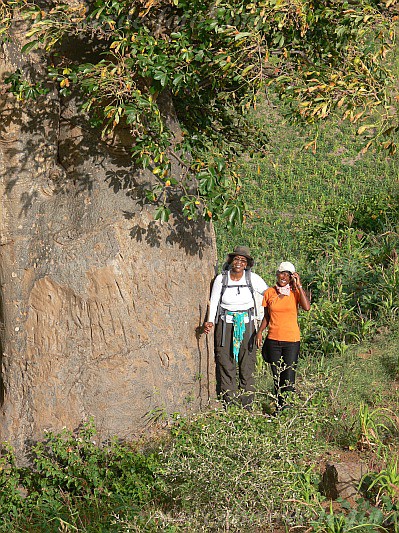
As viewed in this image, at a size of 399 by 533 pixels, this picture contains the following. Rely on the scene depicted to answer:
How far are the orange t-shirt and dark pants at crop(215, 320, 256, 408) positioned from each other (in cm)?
25

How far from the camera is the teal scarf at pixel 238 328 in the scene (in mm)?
7219

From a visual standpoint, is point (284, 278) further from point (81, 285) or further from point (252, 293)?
point (81, 285)

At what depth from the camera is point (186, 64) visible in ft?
20.1

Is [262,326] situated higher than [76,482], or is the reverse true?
[262,326]

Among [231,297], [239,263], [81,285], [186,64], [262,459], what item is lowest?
[262,459]

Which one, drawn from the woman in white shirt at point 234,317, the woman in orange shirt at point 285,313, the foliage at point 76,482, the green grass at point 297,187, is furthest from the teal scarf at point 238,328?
the green grass at point 297,187

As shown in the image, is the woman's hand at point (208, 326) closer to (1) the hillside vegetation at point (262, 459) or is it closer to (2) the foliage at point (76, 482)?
(1) the hillside vegetation at point (262, 459)

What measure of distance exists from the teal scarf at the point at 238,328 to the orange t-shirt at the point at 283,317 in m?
0.25

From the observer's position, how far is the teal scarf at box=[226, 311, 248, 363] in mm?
7219

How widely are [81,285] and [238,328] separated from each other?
1415 millimetres

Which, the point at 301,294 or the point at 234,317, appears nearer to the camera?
the point at 301,294

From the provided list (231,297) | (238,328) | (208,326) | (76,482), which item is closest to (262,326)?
(238,328)

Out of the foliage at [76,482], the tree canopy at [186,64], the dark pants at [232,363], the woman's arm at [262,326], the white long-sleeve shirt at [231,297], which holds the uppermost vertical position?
the tree canopy at [186,64]

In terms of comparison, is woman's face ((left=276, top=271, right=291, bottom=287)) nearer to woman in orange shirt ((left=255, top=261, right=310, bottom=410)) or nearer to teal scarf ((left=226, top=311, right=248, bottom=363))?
woman in orange shirt ((left=255, top=261, right=310, bottom=410))
